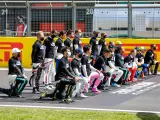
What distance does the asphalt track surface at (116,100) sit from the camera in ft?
40.2

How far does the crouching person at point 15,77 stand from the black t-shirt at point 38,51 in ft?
3.09

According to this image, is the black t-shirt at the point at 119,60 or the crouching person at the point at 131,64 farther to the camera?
the crouching person at the point at 131,64

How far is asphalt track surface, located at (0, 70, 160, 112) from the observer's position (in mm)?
12250

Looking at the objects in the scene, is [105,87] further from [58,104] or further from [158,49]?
[158,49]

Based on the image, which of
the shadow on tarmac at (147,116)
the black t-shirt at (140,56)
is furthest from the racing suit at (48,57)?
the black t-shirt at (140,56)

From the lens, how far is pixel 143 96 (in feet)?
46.9

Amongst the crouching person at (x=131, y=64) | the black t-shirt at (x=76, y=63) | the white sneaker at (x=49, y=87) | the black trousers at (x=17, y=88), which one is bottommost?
the white sneaker at (x=49, y=87)

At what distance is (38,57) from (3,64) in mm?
9433

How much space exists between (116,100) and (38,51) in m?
2.80

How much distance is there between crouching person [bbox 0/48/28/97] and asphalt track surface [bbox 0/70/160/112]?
0.25 m

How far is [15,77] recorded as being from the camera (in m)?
13.4

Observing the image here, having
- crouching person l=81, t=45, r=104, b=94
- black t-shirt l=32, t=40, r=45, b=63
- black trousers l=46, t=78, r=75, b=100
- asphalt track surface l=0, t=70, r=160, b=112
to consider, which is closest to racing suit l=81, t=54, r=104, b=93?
crouching person l=81, t=45, r=104, b=94

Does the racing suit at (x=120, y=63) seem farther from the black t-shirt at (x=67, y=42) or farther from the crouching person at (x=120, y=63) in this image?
the black t-shirt at (x=67, y=42)

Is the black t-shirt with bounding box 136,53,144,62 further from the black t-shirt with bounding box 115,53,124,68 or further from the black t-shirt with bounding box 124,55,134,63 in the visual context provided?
the black t-shirt with bounding box 115,53,124,68
